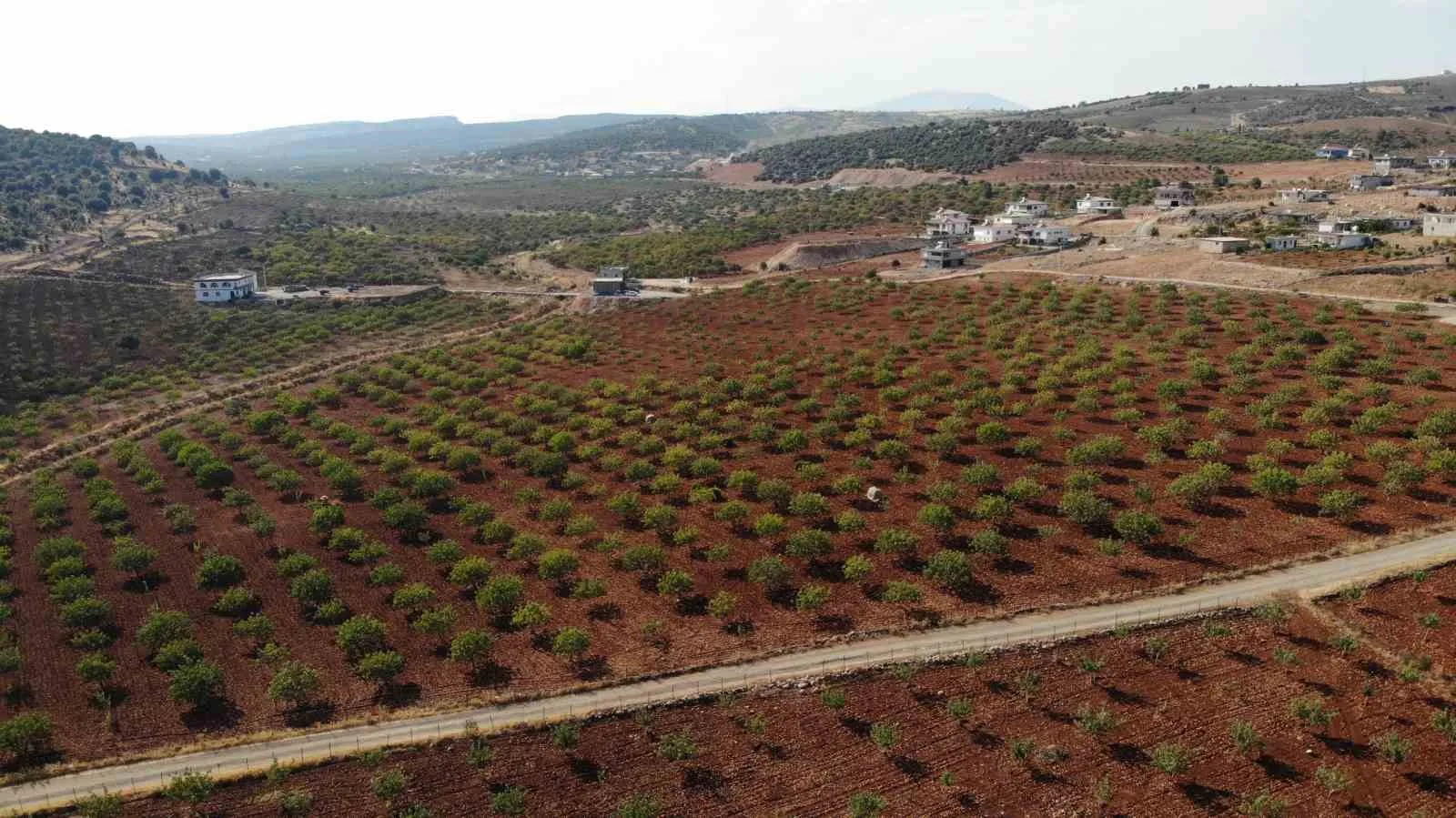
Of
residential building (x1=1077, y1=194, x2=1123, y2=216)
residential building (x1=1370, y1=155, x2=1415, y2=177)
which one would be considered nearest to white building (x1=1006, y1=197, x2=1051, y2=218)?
residential building (x1=1077, y1=194, x2=1123, y2=216)

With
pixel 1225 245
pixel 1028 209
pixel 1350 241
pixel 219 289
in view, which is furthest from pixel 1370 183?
pixel 219 289

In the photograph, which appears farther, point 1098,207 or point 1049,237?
point 1098,207

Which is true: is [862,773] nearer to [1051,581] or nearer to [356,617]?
[1051,581]

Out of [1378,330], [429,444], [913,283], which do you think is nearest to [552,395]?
[429,444]

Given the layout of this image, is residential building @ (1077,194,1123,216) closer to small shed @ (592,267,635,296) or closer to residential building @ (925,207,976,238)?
residential building @ (925,207,976,238)

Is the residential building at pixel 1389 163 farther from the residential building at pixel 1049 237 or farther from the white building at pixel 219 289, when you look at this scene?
the white building at pixel 219 289

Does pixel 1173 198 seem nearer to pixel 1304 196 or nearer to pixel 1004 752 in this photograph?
pixel 1304 196
